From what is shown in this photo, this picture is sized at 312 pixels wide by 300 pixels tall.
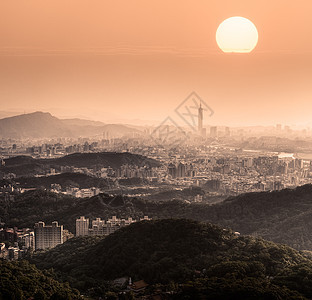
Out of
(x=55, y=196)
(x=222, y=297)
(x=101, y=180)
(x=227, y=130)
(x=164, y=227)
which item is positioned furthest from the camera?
(x=227, y=130)

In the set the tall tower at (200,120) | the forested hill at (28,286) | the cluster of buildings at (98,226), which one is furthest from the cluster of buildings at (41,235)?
the tall tower at (200,120)

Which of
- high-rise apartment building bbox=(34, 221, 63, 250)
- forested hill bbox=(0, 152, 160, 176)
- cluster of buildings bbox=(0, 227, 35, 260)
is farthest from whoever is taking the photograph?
forested hill bbox=(0, 152, 160, 176)

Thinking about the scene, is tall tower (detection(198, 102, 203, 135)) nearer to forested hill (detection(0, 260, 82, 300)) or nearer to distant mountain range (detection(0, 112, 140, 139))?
distant mountain range (detection(0, 112, 140, 139))

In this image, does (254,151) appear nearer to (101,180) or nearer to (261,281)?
(101,180)

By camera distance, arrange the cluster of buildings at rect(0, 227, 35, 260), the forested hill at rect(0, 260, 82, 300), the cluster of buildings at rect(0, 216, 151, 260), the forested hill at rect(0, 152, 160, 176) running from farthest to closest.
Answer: the forested hill at rect(0, 152, 160, 176) → the cluster of buildings at rect(0, 216, 151, 260) → the cluster of buildings at rect(0, 227, 35, 260) → the forested hill at rect(0, 260, 82, 300)

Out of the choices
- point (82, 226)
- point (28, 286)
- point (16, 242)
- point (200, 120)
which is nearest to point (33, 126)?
point (200, 120)

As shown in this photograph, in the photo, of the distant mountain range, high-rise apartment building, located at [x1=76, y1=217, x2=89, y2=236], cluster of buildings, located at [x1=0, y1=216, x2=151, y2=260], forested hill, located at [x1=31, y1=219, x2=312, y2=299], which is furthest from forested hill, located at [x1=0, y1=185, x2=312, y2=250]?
the distant mountain range

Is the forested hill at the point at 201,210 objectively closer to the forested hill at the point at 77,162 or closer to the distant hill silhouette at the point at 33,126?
the forested hill at the point at 77,162

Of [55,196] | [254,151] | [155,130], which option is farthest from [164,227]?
[155,130]
